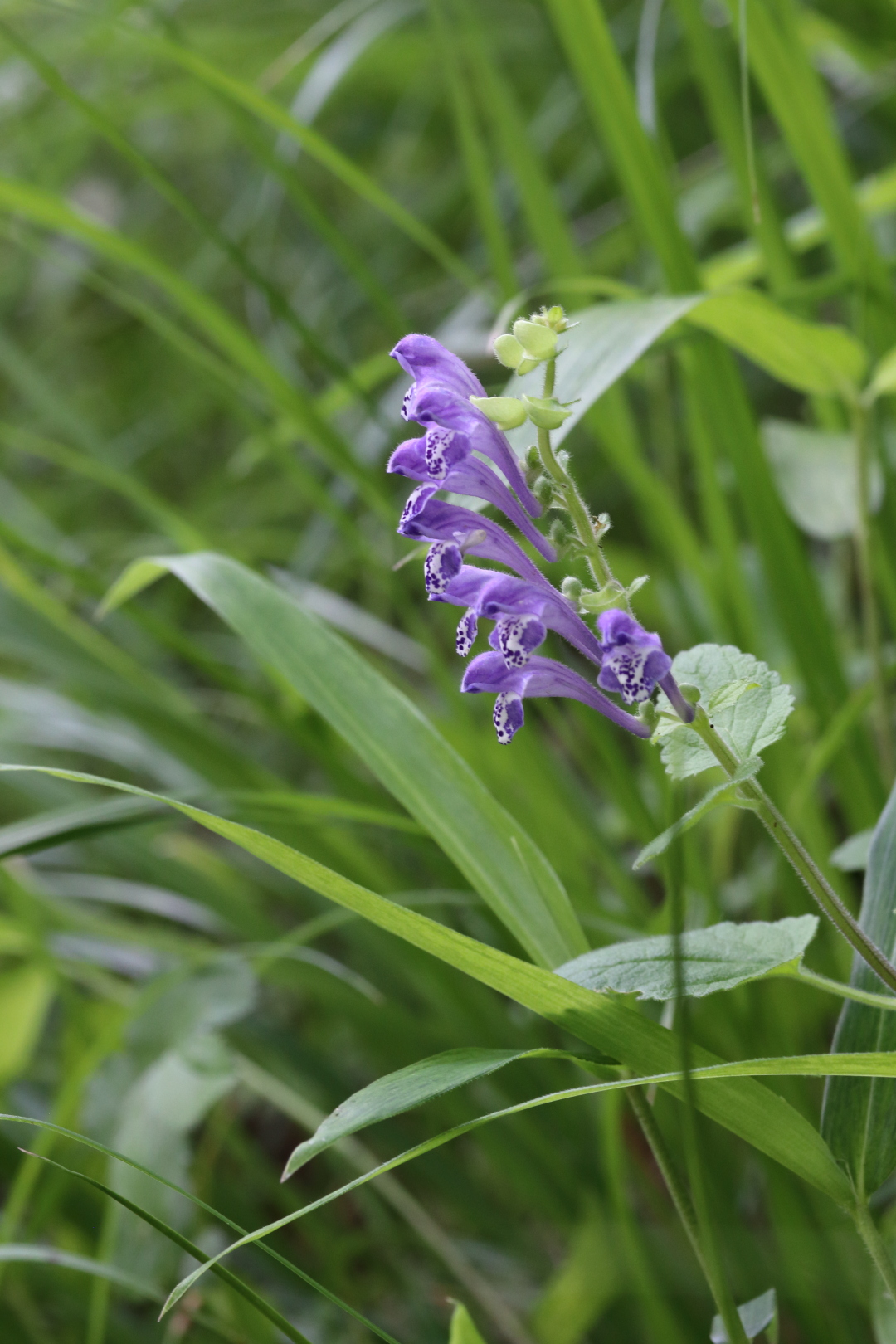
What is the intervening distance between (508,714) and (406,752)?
0.16m

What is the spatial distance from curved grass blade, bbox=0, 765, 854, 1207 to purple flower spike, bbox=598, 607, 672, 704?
5.2 inches

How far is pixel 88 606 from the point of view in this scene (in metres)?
1.74

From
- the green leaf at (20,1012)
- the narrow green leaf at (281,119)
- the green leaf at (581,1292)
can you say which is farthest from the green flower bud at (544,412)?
the green leaf at (20,1012)

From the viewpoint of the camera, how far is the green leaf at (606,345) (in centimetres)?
67

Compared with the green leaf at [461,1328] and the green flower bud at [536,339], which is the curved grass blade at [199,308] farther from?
the green leaf at [461,1328]

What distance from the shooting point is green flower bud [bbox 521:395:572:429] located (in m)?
0.44

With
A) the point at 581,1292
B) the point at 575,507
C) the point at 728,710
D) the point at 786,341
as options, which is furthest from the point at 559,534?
the point at 581,1292

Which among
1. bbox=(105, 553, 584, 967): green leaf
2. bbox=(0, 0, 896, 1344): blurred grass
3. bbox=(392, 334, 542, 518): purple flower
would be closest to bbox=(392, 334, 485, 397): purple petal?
bbox=(392, 334, 542, 518): purple flower

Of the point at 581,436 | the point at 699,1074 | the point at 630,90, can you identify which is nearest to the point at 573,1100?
the point at 699,1074

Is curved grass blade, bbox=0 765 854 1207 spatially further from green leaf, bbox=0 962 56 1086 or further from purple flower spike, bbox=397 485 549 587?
green leaf, bbox=0 962 56 1086

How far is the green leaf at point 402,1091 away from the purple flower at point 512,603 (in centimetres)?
17

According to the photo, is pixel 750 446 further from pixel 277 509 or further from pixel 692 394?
pixel 277 509

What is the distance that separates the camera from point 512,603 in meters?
0.45

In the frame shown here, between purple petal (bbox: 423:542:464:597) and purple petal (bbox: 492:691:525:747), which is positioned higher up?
purple petal (bbox: 423:542:464:597)
